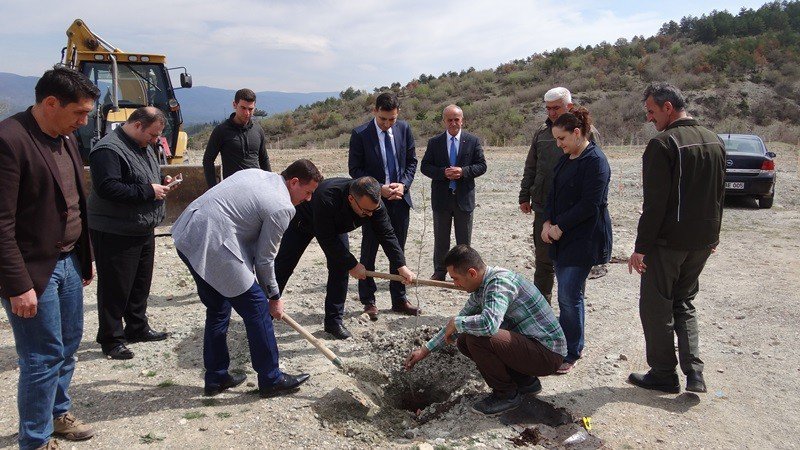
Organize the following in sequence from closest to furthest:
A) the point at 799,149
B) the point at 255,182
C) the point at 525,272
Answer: the point at 255,182
the point at 525,272
the point at 799,149

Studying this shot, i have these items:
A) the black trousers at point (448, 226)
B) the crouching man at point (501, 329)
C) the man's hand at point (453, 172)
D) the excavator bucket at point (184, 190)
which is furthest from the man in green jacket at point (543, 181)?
the excavator bucket at point (184, 190)

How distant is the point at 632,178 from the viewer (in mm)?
13250

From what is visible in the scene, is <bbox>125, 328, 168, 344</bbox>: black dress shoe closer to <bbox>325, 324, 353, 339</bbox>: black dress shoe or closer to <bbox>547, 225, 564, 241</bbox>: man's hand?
<bbox>325, 324, 353, 339</bbox>: black dress shoe

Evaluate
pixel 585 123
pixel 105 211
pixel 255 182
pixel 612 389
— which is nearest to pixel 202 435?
pixel 255 182

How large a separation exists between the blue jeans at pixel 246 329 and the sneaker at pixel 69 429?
743mm

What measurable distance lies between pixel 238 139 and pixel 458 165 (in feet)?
6.80

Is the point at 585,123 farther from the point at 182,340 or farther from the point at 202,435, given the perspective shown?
the point at 182,340

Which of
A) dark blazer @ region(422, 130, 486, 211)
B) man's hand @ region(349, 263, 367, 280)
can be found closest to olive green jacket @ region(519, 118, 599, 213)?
dark blazer @ region(422, 130, 486, 211)

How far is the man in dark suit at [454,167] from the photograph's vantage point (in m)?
5.61

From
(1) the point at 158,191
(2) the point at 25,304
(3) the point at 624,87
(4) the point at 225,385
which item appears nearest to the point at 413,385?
(4) the point at 225,385

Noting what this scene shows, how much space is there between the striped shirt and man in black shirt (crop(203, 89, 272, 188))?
281 cm

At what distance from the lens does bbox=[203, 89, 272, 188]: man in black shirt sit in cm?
529

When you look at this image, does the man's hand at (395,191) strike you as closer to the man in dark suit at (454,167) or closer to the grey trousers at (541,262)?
the man in dark suit at (454,167)

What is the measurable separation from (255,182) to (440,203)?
103 inches
